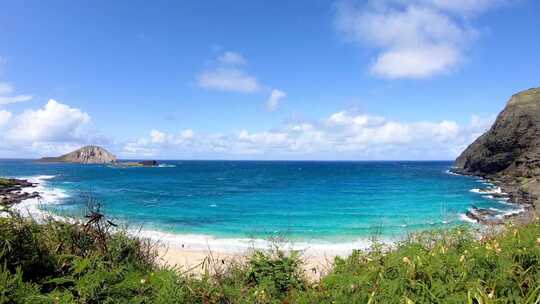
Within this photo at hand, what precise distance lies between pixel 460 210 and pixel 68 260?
134 ft

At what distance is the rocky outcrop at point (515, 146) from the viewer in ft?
200

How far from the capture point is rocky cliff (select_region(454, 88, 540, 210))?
2406 inches

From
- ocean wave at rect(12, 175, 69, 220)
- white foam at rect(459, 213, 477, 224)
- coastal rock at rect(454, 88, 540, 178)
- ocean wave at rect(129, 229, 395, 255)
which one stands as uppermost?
coastal rock at rect(454, 88, 540, 178)

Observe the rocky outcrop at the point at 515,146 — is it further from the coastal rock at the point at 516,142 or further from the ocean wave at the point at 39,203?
the ocean wave at the point at 39,203

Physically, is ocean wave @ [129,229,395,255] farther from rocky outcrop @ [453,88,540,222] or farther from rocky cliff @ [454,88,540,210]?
rocky cliff @ [454,88,540,210]

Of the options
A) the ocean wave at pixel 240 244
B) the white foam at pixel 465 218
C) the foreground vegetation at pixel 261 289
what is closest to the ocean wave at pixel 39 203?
the foreground vegetation at pixel 261 289

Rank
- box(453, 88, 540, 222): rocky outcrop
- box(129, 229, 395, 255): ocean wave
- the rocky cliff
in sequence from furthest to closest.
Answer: the rocky cliff → box(453, 88, 540, 222): rocky outcrop → box(129, 229, 395, 255): ocean wave

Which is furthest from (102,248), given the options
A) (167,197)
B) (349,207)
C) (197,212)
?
(167,197)

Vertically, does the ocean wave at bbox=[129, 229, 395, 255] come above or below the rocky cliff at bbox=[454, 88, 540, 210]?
below

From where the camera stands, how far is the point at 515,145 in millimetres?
67625

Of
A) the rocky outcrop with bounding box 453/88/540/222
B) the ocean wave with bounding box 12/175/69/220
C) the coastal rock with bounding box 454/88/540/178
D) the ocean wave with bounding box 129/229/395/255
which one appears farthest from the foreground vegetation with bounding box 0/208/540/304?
the coastal rock with bounding box 454/88/540/178

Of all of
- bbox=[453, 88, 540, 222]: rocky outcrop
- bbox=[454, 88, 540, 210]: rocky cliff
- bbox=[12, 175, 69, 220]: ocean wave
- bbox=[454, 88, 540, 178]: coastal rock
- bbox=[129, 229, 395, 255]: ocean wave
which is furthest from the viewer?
bbox=[454, 88, 540, 178]: coastal rock

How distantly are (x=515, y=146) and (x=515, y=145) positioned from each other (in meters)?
0.24

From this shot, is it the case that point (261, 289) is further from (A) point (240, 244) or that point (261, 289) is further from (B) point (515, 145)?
(B) point (515, 145)
